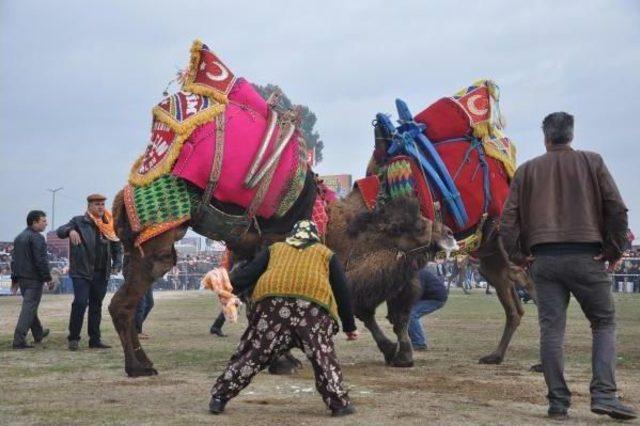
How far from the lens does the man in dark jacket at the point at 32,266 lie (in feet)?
40.3

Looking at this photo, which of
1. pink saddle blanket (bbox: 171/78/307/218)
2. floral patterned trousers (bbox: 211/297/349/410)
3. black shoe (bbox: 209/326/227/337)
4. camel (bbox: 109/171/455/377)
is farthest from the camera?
black shoe (bbox: 209/326/227/337)

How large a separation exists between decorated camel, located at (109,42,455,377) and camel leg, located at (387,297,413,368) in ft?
0.05

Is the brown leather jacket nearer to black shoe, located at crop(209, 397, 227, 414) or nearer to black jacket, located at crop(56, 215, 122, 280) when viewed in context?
black shoe, located at crop(209, 397, 227, 414)

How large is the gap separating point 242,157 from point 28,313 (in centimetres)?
524

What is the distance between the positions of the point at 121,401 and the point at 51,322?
10888mm

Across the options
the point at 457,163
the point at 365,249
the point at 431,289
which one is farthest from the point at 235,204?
the point at 431,289

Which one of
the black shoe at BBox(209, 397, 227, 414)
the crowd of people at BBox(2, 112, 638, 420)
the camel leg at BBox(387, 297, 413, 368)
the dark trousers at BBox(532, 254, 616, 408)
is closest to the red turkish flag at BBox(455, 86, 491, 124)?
the camel leg at BBox(387, 297, 413, 368)

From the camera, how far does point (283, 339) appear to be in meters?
6.32

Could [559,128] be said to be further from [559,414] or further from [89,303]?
[89,303]

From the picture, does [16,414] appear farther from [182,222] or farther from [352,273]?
[352,273]

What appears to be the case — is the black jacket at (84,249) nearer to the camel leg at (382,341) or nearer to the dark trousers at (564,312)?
the camel leg at (382,341)

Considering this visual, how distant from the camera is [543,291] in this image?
6.22 m

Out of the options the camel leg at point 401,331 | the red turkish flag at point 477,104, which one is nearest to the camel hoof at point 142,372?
the camel leg at point 401,331

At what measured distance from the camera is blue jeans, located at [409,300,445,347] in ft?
37.1
